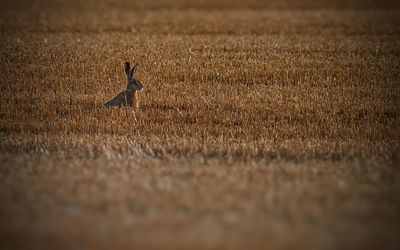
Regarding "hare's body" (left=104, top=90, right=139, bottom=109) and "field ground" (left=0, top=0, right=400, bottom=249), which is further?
"hare's body" (left=104, top=90, right=139, bottom=109)

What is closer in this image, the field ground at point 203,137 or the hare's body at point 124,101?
the field ground at point 203,137

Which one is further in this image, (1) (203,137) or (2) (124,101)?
(2) (124,101)

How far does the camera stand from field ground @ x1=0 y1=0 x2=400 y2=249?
675 centimetres

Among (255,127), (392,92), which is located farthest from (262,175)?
(392,92)

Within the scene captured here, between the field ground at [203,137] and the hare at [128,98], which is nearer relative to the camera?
the field ground at [203,137]

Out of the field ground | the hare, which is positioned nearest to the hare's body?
the hare

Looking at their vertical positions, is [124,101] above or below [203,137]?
above

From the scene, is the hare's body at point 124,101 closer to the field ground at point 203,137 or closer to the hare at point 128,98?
the hare at point 128,98

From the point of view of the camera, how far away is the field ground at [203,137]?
6746mm

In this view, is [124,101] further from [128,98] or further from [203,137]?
[203,137]

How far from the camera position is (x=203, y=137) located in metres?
12.4

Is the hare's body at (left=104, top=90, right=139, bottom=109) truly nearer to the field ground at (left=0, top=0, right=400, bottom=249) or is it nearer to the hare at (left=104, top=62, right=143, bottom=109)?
the hare at (left=104, top=62, right=143, bottom=109)

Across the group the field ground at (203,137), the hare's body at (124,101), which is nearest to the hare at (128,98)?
the hare's body at (124,101)

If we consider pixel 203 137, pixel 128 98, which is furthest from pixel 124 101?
pixel 203 137
